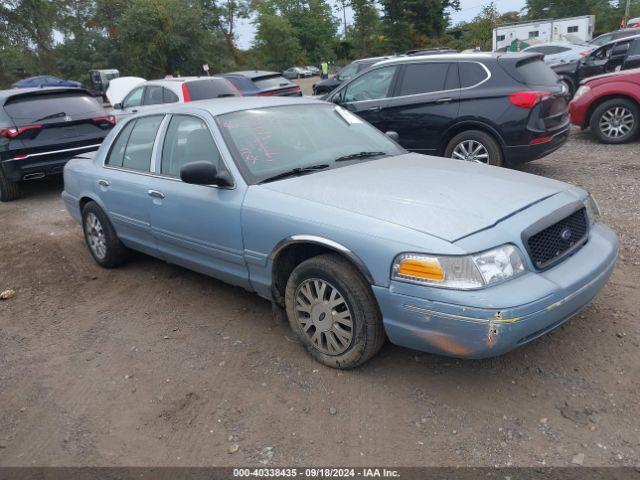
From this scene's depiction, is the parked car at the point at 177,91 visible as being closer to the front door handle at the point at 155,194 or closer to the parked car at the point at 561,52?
the front door handle at the point at 155,194

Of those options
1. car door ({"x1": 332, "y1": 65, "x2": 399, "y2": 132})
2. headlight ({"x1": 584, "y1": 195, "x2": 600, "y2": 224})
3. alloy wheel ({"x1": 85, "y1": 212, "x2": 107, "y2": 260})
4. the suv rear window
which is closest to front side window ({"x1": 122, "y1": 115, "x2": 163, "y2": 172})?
alloy wheel ({"x1": 85, "y1": 212, "x2": 107, "y2": 260})

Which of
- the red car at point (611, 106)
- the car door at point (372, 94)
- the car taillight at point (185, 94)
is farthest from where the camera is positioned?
the car taillight at point (185, 94)

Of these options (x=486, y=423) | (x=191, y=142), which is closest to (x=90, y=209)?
(x=191, y=142)

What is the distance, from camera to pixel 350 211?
126 inches

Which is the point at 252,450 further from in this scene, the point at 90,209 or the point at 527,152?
the point at 527,152

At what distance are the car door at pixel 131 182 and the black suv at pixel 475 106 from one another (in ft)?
13.1

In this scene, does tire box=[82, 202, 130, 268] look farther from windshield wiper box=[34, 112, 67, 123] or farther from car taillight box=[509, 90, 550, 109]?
car taillight box=[509, 90, 550, 109]

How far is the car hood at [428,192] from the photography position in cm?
302

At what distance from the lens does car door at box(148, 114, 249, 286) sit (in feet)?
12.5

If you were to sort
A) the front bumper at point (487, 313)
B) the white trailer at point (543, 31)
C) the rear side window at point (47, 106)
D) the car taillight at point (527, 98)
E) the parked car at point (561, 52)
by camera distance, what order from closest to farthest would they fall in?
1. the front bumper at point (487, 313)
2. the car taillight at point (527, 98)
3. the rear side window at point (47, 106)
4. the parked car at point (561, 52)
5. the white trailer at point (543, 31)

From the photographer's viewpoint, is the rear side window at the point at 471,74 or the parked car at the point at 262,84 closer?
the rear side window at the point at 471,74

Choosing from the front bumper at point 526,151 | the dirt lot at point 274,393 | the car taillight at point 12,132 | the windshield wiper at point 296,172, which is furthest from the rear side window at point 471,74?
the car taillight at point 12,132

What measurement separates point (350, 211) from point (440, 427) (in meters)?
1.26

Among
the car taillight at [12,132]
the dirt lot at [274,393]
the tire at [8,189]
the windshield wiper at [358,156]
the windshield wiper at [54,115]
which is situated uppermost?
the windshield wiper at [54,115]
